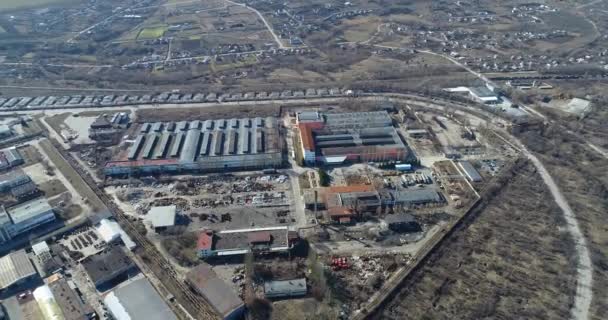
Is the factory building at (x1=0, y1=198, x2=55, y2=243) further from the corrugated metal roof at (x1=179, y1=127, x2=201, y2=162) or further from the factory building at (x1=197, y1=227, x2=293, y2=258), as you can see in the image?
the factory building at (x1=197, y1=227, x2=293, y2=258)

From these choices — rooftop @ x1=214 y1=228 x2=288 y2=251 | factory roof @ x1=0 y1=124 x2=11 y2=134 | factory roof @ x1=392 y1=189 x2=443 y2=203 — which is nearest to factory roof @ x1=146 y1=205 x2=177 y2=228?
rooftop @ x1=214 y1=228 x2=288 y2=251

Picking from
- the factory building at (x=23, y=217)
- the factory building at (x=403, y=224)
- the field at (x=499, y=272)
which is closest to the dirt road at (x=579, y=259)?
the field at (x=499, y=272)

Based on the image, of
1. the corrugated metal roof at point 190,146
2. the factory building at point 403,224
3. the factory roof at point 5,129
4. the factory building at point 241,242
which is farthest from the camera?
the factory roof at point 5,129

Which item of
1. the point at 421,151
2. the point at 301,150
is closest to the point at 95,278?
the point at 301,150

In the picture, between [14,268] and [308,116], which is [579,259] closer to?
[308,116]

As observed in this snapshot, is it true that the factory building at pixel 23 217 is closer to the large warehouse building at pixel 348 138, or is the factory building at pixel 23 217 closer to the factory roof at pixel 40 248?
the factory roof at pixel 40 248

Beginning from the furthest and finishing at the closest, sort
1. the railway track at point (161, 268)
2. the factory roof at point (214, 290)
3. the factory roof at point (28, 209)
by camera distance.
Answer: the factory roof at point (28, 209), the railway track at point (161, 268), the factory roof at point (214, 290)
